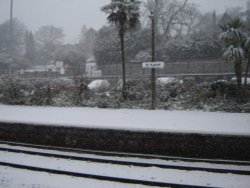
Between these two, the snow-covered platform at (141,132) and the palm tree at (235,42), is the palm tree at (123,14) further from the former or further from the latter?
the snow-covered platform at (141,132)

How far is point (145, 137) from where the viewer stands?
839 cm

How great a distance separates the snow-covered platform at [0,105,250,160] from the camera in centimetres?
776

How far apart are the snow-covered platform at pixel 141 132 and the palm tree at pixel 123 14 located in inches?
251

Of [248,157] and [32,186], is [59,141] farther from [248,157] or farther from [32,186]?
[248,157]

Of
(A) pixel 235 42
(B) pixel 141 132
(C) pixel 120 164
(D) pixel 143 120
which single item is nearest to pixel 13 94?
(D) pixel 143 120

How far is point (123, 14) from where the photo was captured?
54.4ft

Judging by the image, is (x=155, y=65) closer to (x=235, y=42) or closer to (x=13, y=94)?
(x=235, y=42)

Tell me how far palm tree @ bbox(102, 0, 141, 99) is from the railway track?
823 centimetres

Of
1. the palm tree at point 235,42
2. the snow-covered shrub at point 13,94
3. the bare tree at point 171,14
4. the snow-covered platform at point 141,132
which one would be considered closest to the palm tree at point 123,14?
the palm tree at point 235,42

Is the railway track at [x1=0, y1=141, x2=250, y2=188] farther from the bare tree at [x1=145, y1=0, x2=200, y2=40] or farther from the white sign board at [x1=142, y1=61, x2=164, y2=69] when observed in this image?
the bare tree at [x1=145, y1=0, x2=200, y2=40]

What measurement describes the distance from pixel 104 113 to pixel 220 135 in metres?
5.14

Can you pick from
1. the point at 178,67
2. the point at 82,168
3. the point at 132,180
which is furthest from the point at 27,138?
the point at 178,67

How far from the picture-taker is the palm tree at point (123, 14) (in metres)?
16.5

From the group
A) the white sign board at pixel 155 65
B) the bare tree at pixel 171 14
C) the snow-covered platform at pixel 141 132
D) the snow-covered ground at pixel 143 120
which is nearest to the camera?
the snow-covered platform at pixel 141 132
